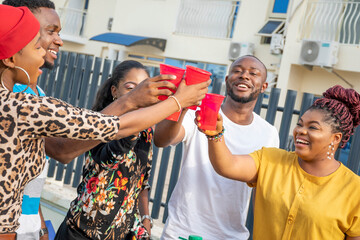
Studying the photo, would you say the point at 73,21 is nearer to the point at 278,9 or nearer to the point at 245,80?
the point at 278,9

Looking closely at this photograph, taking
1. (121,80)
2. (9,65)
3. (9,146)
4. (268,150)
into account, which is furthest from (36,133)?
(268,150)

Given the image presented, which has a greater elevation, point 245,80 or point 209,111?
point 245,80

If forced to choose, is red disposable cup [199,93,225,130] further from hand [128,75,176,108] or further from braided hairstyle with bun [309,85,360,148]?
braided hairstyle with bun [309,85,360,148]

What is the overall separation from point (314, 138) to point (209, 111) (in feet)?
1.99

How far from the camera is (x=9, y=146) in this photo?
5.70 ft

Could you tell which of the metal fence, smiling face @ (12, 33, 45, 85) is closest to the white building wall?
the metal fence

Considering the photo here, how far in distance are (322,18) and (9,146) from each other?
532 inches

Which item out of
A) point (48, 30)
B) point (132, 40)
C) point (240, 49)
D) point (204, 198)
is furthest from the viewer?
point (132, 40)

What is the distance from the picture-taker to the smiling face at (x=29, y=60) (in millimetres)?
1832

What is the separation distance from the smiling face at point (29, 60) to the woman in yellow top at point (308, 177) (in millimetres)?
879

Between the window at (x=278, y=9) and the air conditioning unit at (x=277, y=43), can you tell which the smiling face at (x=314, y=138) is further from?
the window at (x=278, y=9)

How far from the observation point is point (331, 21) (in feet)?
45.1

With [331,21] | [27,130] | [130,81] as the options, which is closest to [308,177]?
[130,81]

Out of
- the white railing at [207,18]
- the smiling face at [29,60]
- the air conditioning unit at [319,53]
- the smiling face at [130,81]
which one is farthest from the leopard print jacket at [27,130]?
the white railing at [207,18]
